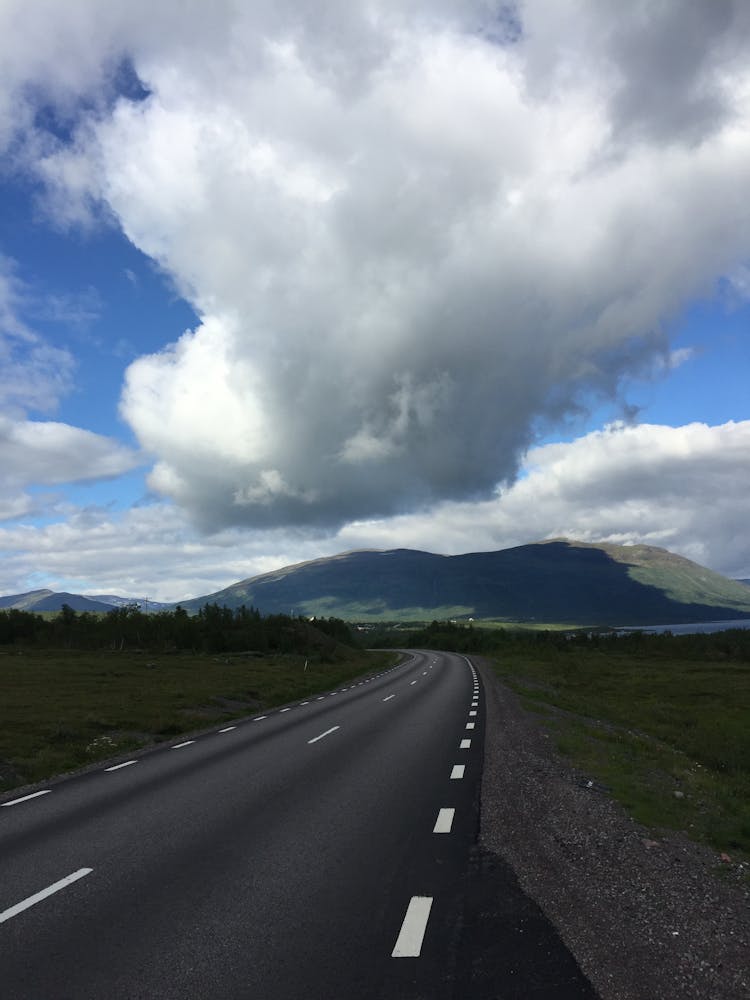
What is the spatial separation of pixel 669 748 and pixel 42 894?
64.7ft

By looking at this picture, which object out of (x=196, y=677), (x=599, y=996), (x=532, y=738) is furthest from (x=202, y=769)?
(x=196, y=677)

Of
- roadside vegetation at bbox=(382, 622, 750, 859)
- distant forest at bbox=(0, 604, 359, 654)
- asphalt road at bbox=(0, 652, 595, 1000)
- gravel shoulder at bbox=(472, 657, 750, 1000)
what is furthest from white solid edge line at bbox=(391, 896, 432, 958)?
distant forest at bbox=(0, 604, 359, 654)

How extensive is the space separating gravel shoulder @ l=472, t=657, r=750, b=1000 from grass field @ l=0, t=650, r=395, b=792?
10.9 m

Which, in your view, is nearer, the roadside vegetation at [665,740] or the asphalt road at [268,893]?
the asphalt road at [268,893]

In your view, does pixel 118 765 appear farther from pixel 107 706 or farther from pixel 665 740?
pixel 665 740

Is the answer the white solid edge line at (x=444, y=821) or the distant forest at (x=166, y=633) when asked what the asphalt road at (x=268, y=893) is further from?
the distant forest at (x=166, y=633)

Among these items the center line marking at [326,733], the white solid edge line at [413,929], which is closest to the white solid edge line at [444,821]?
the white solid edge line at [413,929]

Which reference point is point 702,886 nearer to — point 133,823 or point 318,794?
point 318,794

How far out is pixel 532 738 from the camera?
55.2 ft

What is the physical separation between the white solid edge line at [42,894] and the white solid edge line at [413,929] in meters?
3.79

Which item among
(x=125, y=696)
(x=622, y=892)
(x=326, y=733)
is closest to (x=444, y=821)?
(x=622, y=892)

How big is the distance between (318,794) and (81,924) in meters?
5.39

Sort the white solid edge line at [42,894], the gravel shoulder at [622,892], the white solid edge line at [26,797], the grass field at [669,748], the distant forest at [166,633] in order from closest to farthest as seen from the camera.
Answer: the gravel shoulder at [622,892] → the white solid edge line at [42,894] → the grass field at [669,748] → the white solid edge line at [26,797] → the distant forest at [166,633]

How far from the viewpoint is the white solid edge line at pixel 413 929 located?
5.16 meters
